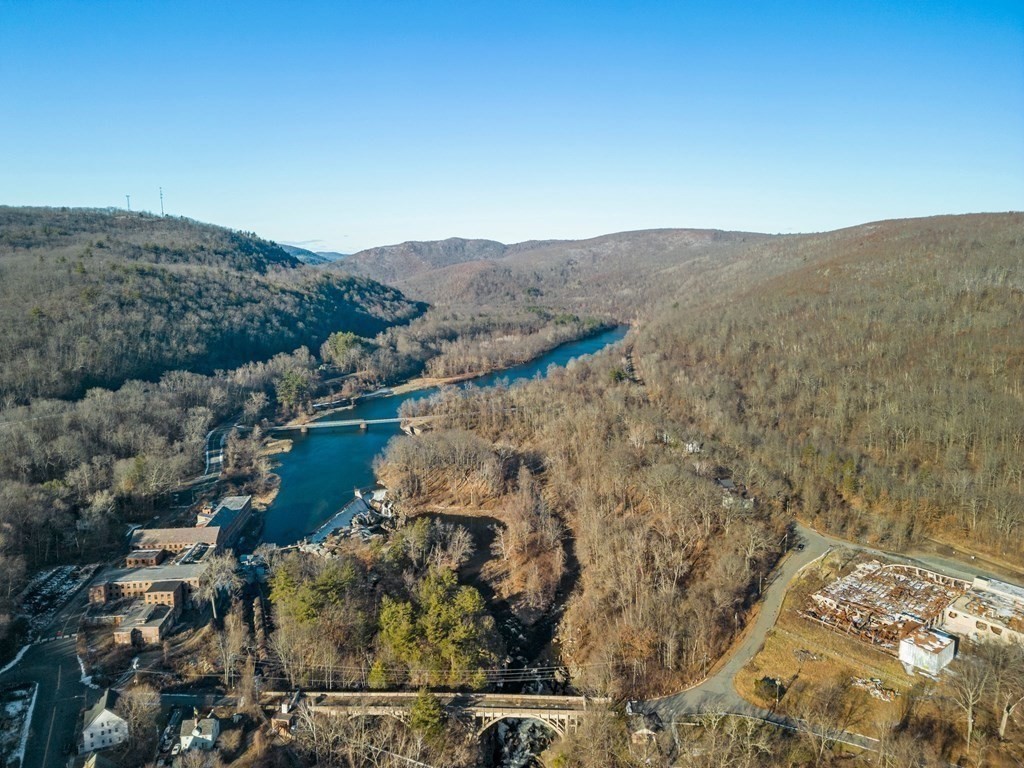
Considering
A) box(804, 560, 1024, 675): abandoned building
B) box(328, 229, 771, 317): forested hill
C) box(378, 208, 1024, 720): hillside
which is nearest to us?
box(804, 560, 1024, 675): abandoned building

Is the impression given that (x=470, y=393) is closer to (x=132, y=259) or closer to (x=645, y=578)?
(x=645, y=578)

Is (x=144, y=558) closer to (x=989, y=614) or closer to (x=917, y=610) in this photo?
(x=917, y=610)

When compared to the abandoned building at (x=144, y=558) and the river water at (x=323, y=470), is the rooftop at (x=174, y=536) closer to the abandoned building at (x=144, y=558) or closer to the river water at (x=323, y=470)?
the abandoned building at (x=144, y=558)

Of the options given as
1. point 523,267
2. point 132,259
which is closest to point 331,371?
point 132,259

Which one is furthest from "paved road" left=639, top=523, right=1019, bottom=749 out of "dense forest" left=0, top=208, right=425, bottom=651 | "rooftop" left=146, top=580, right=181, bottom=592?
"dense forest" left=0, top=208, right=425, bottom=651

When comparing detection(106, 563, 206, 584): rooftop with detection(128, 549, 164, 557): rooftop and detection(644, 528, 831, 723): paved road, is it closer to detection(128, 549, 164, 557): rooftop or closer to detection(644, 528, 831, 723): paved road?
detection(128, 549, 164, 557): rooftop

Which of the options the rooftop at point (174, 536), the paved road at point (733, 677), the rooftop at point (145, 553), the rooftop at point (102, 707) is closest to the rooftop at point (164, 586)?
the rooftop at point (145, 553)

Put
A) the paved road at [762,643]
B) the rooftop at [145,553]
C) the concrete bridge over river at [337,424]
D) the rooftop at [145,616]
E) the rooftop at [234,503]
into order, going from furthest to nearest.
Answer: the concrete bridge over river at [337,424], the rooftop at [234,503], the rooftop at [145,553], the rooftop at [145,616], the paved road at [762,643]
